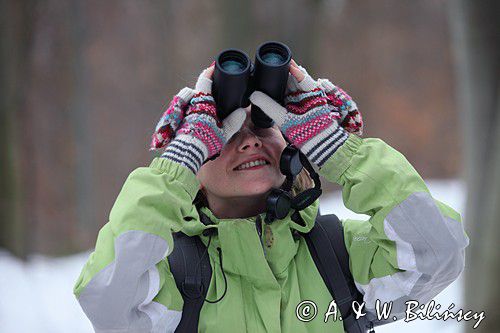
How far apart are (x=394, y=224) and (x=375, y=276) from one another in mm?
233

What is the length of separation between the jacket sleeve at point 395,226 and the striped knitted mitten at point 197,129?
1.17ft

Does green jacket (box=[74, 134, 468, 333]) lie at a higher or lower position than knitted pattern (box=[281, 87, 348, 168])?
lower

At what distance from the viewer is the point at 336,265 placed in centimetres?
248

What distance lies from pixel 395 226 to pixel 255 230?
471mm

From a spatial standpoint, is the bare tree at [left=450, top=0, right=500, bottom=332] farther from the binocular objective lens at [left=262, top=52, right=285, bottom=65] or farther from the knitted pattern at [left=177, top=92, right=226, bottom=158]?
the knitted pattern at [left=177, top=92, right=226, bottom=158]

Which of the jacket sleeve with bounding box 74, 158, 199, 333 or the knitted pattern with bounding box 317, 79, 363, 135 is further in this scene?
the knitted pattern with bounding box 317, 79, 363, 135

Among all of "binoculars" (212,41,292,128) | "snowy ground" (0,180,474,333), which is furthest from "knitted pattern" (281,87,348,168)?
"snowy ground" (0,180,474,333)

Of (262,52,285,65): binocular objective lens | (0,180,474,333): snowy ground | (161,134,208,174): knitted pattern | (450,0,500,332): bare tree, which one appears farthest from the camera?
(0,180,474,333): snowy ground

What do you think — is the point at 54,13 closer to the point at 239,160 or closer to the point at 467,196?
the point at 467,196

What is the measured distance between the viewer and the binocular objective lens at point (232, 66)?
8.25ft

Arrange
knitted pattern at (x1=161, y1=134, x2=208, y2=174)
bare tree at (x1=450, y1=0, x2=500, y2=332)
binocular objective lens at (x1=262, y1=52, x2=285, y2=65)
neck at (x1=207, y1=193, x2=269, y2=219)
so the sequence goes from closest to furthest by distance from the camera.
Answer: knitted pattern at (x1=161, y1=134, x2=208, y2=174)
binocular objective lens at (x1=262, y1=52, x2=285, y2=65)
neck at (x1=207, y1=193, x2=269, y2=219)
bare tree at (x1=450, y1=0, x2=500, y2=332)

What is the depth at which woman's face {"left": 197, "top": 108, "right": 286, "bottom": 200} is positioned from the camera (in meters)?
2.58

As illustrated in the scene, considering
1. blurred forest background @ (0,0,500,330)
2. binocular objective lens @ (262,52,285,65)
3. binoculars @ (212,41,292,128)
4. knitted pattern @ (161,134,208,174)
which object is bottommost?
blurred forest background @ (0,0,500,330)

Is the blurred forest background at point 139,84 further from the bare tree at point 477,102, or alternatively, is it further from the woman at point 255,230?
the woman at point 255,230
